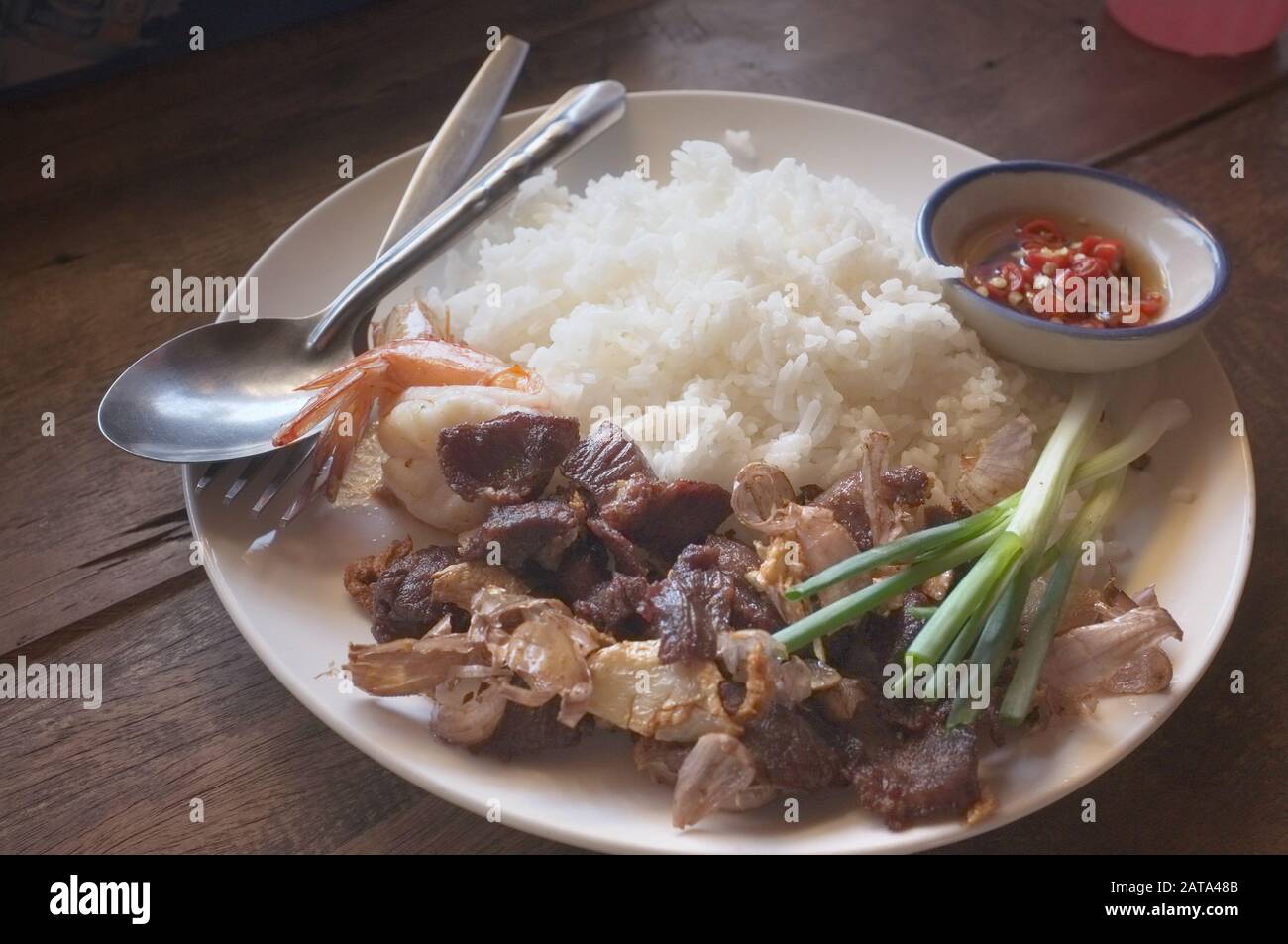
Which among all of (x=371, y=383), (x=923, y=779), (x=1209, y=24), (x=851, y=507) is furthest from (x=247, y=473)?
(x=1209, y=24)

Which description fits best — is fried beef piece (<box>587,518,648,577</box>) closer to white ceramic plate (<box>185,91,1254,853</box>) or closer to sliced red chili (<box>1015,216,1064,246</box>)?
white ceramic plate (<box>185,91,1254,853</box>)

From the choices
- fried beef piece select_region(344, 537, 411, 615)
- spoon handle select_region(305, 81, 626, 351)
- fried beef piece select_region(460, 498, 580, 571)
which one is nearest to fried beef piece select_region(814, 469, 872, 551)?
fried beef piece select_region(460, 498, 580, 571)

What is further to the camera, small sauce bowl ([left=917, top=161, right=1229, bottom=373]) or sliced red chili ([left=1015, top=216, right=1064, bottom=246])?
sliced red chili ([left=1015, top=216, right=1064, bottom=246])

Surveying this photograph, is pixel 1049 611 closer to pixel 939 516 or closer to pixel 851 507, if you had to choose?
pixel 939 516

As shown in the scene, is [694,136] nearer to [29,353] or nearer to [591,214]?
[591,214]

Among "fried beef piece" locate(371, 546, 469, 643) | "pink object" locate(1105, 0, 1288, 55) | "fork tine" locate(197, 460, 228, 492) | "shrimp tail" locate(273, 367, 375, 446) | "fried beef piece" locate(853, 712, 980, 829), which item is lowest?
"fried beef piece" locate(853, 712, 980, 829)

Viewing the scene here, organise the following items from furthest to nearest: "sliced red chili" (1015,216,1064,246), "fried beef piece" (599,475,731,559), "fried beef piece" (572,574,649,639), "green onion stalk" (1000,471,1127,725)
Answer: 1. "sliced red chili" (1015,216,1064,246)
2. "fried beef piece" (599,475,731,559)
3. "fried beef piece" (572,574,649,639)
4. "green onion stalk" (1000,471,1127,725)
